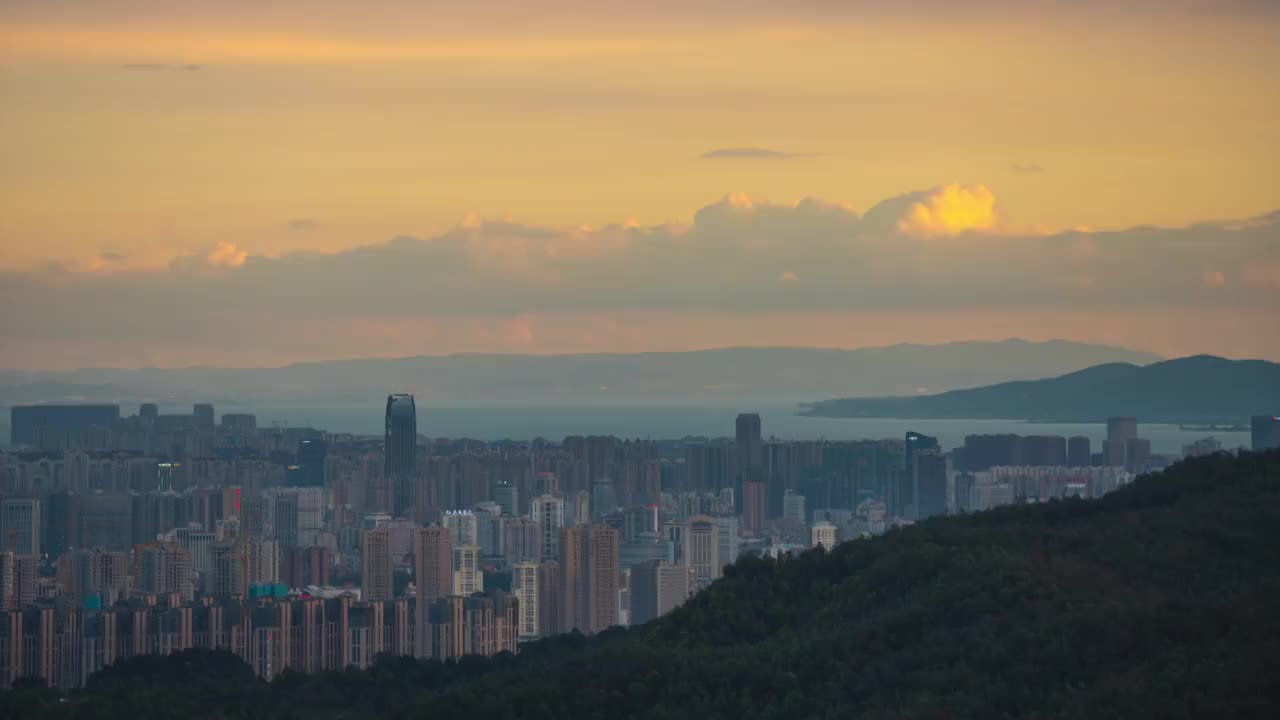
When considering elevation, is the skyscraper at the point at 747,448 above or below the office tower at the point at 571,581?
above

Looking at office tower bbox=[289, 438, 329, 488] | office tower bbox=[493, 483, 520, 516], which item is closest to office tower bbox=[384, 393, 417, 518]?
office tower bbox=[289, 438, 329, 488]

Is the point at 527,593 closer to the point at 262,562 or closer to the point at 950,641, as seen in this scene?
the point at 262,562

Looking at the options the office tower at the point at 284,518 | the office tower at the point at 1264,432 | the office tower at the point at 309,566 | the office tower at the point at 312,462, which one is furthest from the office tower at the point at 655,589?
the office tower at the point at 312,462

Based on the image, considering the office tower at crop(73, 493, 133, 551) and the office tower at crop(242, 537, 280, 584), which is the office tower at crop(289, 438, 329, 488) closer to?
the office tower at crop(73, 493, 133, 551)

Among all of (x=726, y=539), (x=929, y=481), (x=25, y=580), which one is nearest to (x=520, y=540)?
(x=726, y=539)

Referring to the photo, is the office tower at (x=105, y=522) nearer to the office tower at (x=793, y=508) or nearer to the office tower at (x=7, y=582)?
the office tower at (x=7, y=582)
